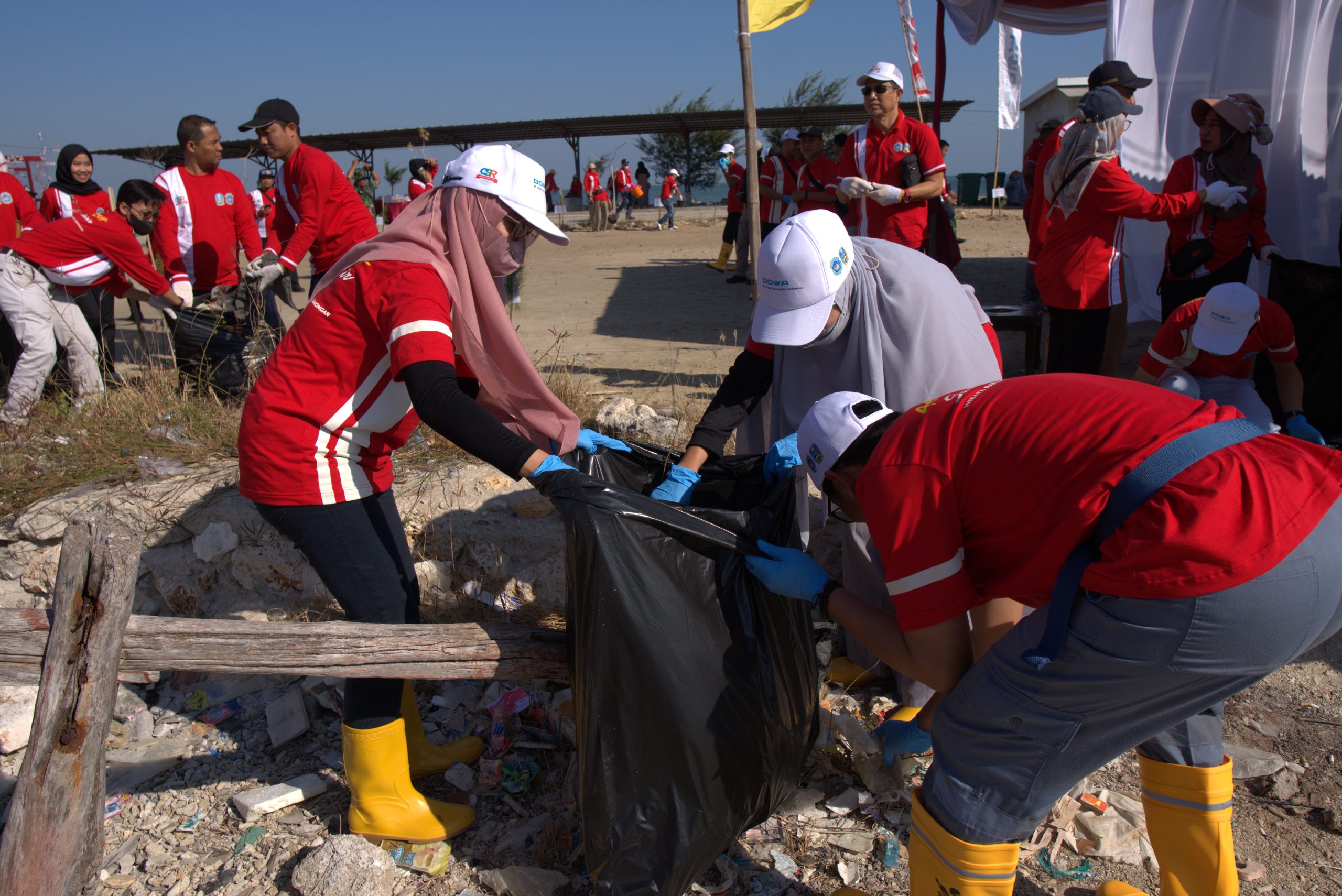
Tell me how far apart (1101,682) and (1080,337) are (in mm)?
3118

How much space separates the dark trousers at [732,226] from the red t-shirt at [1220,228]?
5971mm

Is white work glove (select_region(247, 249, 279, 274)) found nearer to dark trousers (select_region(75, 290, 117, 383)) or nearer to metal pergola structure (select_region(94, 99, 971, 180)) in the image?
dark trousers (select_region(75, 290, 117, 383))

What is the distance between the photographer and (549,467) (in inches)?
74.3

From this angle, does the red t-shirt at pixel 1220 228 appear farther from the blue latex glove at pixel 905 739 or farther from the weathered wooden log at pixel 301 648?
the weathered wooden log at pixel 301 648

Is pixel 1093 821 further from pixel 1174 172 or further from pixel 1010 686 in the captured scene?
pixel 1174 172

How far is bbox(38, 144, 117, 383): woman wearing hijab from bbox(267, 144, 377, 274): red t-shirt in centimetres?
123

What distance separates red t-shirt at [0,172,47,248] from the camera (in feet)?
19.3

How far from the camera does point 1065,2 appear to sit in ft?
24.3

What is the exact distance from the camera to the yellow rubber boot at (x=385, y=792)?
82.0 inches

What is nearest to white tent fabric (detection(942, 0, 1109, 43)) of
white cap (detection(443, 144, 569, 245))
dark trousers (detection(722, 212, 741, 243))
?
dark trousers (detection(722, 212, 741, 243))

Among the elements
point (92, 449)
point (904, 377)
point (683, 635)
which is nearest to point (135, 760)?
point (92, 449)

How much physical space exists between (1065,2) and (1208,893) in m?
7.86

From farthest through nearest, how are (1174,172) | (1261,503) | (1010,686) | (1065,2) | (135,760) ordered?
(1065,2) → (1174,172) → (135,760) → (1010,686) → (1261,503)

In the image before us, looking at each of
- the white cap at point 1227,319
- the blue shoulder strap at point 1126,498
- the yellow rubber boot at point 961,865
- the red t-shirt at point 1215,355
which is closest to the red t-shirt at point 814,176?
the red t-shirt at point 1215,355
